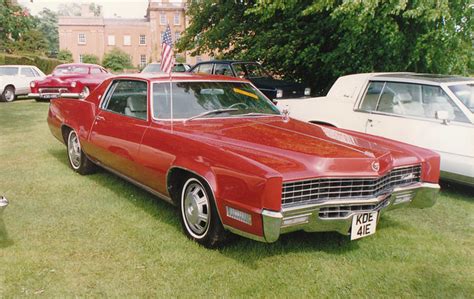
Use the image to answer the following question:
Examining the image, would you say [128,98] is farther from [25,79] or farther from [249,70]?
Result: [25,79]

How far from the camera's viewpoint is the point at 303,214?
10.1ft

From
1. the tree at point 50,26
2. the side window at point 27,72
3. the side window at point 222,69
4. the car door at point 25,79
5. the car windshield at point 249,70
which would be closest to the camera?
the side window at point 222,69

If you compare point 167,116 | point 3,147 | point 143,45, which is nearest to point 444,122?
point 167,116

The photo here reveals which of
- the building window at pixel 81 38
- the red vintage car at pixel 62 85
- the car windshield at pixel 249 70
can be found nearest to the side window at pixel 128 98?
the car windshield at pixel 249 70

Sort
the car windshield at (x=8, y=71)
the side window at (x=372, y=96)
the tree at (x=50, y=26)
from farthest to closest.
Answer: the tree at (x=50, y=26)
the car windshield at (x=8, y=71)
the side window at (x=372, y=96)

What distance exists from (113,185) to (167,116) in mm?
1706

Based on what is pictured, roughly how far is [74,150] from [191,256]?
3.20 m

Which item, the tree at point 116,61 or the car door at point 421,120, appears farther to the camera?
the tree at point 116,61

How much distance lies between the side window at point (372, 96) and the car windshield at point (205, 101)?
199 cm

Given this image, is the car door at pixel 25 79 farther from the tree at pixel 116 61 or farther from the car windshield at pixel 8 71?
the tree at pixel 116 61

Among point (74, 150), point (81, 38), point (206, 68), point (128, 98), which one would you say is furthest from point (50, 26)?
point (128, 98)

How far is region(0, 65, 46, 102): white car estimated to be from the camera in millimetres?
15453

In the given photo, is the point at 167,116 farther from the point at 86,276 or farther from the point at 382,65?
the point at 382,65

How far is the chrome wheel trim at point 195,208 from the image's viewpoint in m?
3.56
